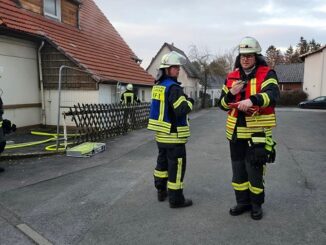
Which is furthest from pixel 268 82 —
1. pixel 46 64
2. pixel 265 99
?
pixel 46 64

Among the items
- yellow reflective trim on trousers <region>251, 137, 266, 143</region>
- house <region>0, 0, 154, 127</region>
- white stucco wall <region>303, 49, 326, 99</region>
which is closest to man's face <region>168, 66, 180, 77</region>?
yellow reflective trim on trousers <region>251, 137, 266, 143</region>

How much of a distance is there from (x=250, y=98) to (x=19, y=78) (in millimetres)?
10376

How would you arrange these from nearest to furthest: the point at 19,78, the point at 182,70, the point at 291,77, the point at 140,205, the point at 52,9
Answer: the point at 140,205 < the point at 19,78 < the point at 52,9 < the point at 182,70 < the point at 291,77

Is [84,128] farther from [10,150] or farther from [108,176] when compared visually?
[108,176]

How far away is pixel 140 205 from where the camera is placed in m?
4.70

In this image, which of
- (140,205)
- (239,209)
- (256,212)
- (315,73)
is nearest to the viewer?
(256,212)

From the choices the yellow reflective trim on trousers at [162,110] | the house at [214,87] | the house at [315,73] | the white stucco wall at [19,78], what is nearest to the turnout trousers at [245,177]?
the yellow reflective trim on trousers at [162,110]

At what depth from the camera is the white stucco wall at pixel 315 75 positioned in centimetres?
3597

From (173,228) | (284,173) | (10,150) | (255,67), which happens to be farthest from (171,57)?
(10,150)

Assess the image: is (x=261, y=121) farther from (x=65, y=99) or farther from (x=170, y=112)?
(x=65, y=99)

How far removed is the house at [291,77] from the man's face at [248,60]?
5046cm

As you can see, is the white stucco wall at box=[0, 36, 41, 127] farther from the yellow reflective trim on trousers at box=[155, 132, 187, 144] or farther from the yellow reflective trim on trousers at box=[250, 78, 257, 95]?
the yellow reflective trim on trousers at box=[250, 78, 257, 95]

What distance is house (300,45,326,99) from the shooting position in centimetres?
3584

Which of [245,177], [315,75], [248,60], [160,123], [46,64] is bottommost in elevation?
[245,177]
